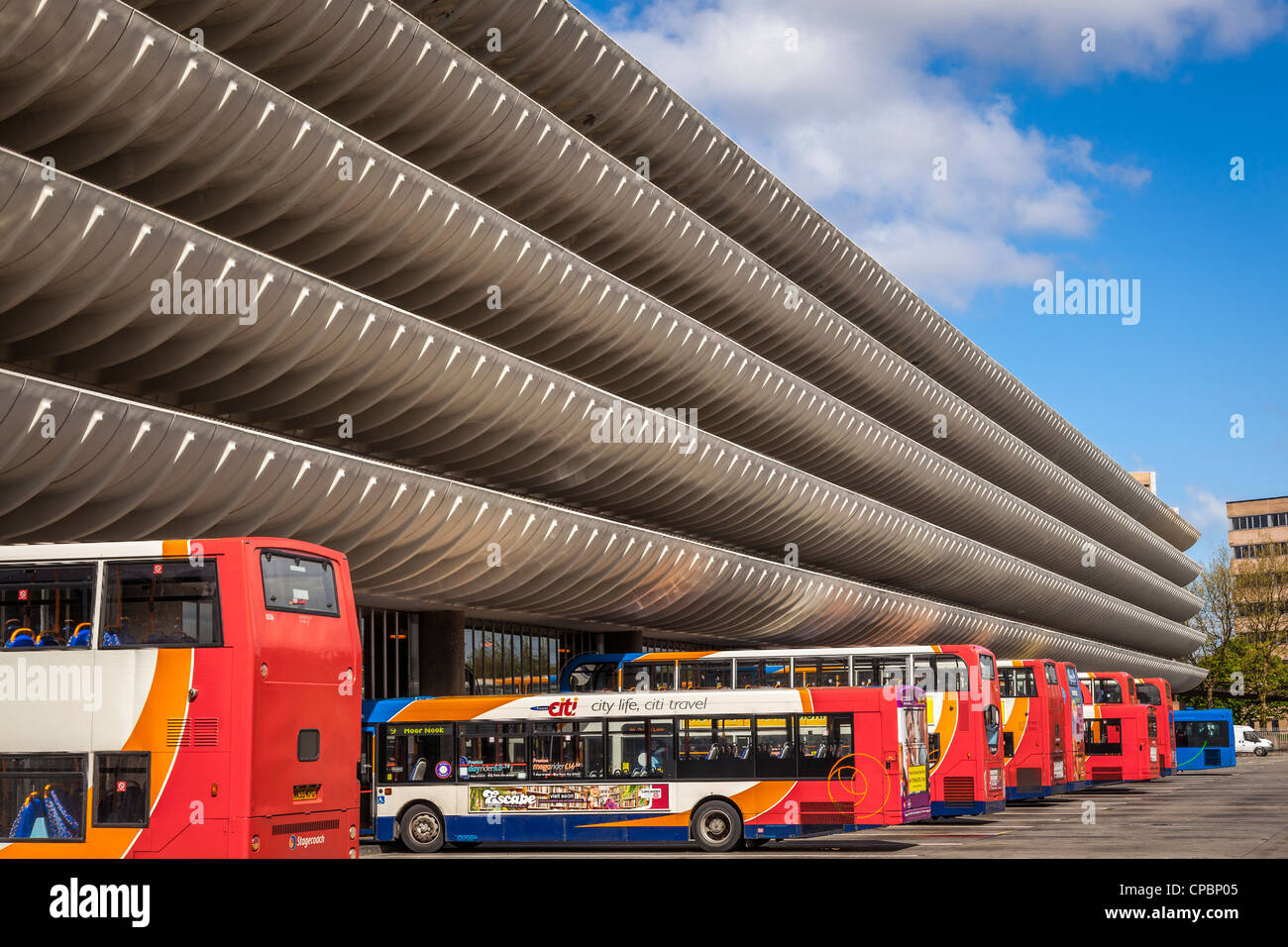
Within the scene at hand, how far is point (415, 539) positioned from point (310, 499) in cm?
416

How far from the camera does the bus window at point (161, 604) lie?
15453 mm

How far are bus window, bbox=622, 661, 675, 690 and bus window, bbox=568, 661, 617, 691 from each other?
0.27m

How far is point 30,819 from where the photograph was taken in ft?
51.3

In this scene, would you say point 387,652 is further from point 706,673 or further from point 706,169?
point 706,169

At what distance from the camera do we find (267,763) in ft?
50.6

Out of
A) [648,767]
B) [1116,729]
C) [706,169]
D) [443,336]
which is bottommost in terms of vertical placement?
[1116,729]

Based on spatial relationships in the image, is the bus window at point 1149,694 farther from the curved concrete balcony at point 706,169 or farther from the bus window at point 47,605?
the bus window at point 47,605

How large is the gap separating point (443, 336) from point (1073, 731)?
22244 millimetres

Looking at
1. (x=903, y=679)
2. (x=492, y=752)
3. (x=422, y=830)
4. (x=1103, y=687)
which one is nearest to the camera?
(x=492, y=752)

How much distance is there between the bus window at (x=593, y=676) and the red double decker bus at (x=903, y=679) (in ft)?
0.07

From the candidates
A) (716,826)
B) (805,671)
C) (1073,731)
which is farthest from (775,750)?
(1073,731)

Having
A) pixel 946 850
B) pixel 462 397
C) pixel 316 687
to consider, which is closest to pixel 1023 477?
pixel 462 397

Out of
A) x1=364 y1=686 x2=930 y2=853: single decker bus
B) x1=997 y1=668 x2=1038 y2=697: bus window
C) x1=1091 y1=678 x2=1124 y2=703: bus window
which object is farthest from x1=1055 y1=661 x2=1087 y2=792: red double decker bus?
x1=364 y1=686 x2=930 y2=853: single decker bus
